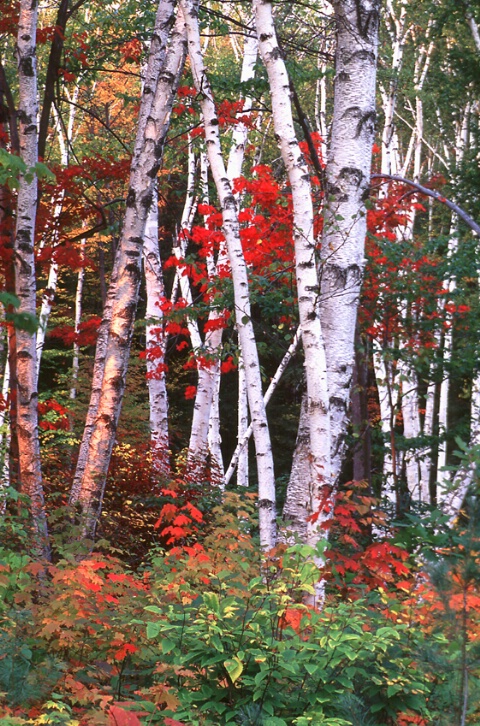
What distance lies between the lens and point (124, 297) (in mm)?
6992

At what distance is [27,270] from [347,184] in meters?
3.22

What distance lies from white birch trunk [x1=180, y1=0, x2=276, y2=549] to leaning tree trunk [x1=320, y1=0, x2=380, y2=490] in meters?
1.00

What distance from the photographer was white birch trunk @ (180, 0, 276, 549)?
6438 mm

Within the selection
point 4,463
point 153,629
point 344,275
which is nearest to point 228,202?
Answer: point 344,275

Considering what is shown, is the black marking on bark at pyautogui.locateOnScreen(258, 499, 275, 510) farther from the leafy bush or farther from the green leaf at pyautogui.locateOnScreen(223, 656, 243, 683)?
the green leaf at pyautogui.locateOnScreen(223, 656, 243, 683)

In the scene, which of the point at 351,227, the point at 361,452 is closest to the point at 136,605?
the point at 351,227

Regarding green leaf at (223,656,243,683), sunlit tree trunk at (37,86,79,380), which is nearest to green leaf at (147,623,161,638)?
green leaf at (223,656,243,683)

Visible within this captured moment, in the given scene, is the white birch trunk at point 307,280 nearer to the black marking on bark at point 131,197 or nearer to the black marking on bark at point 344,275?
the black marking on bark at point 344,275

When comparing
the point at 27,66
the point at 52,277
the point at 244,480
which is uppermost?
the point at 52,277

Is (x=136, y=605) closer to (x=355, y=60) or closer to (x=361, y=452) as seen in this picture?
(x=355, y=60)

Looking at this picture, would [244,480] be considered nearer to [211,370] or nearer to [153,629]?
[211,370]

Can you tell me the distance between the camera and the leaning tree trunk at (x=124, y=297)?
6.84 m

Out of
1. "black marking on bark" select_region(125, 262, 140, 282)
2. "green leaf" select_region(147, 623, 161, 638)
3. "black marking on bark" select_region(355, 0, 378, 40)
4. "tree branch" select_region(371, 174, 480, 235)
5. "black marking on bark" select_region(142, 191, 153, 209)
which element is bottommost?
"green leaf" select_region(147, 623, 161, 638)

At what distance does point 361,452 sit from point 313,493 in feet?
13.7
